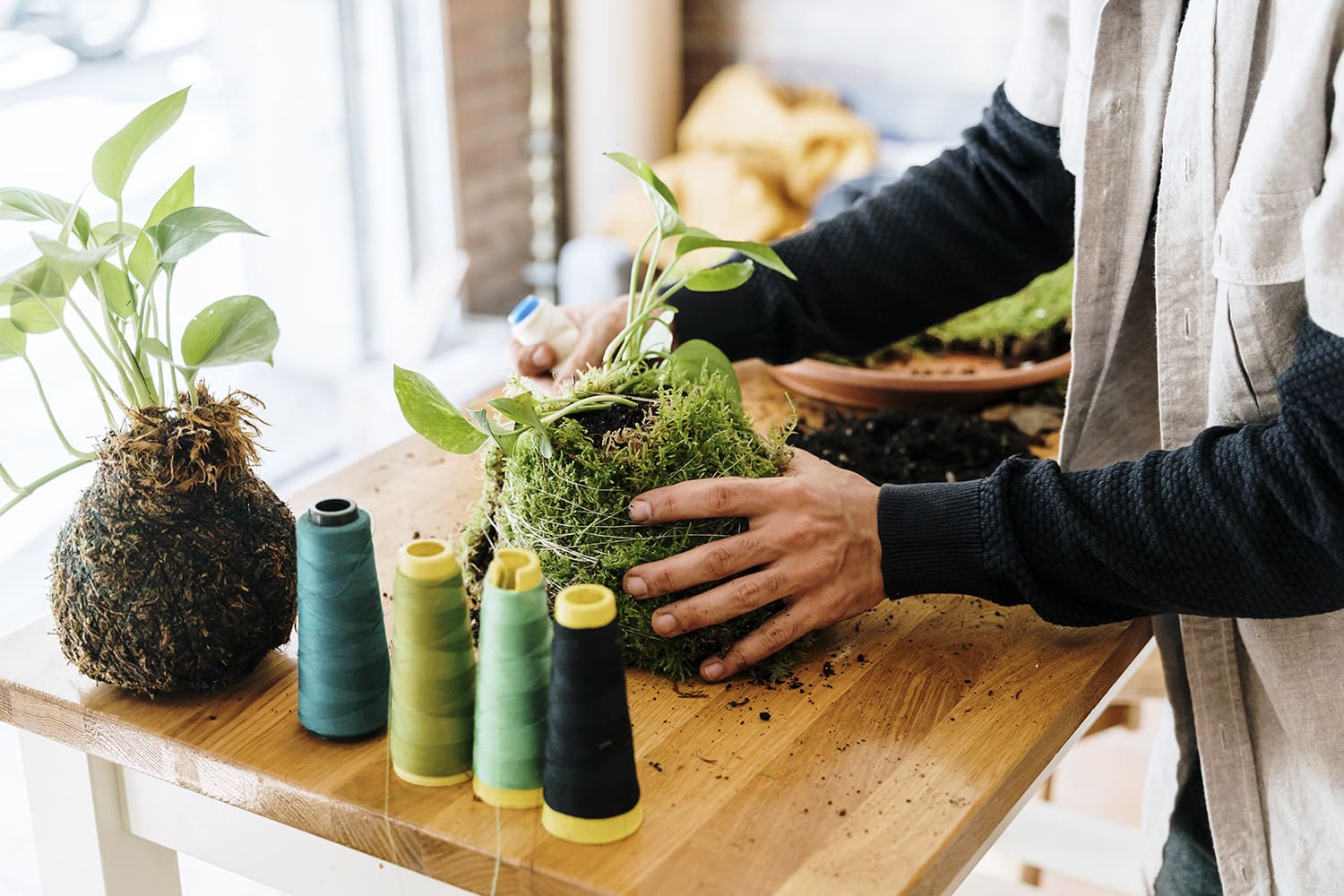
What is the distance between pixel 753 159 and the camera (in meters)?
3.63

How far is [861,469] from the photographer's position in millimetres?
1278

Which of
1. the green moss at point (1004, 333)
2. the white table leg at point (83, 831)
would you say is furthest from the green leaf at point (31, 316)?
the green moss at point (1004, 333)

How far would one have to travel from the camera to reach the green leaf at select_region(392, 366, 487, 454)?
86 centimetres

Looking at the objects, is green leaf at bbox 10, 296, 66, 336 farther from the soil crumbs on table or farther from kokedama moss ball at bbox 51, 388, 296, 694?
the soil crumbs on table

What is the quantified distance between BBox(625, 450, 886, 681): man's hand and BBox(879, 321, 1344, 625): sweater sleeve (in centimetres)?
3

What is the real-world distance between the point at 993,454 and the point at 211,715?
2.60 feet

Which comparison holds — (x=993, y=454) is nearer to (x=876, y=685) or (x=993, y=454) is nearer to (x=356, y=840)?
(x=876, y=685)

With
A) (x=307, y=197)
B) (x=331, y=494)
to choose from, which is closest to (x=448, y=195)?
(x=307, y=197)

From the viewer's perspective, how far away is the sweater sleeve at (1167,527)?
864mm

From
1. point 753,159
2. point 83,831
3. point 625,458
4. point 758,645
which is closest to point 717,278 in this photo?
point 625,458

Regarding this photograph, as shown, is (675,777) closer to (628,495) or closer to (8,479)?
(628,495)

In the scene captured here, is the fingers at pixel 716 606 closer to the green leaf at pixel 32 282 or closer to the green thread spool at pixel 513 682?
the green thread spool at pixel 513 682

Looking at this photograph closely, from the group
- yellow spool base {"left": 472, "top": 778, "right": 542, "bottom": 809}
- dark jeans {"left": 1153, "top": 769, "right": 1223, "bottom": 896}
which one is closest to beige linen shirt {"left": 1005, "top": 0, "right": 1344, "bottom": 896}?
dark jeans {"left": 1153, "top": 769, "right": 1223, "bottom": 896}

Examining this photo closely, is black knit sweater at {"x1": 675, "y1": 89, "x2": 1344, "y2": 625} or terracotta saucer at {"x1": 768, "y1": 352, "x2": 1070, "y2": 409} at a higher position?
black knit sweater at {"x1": 675, "y1": 89, "x2": 1344, "y2": 625}
